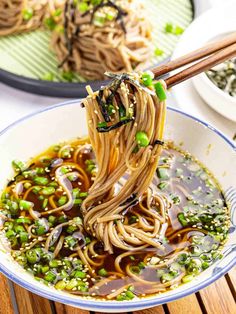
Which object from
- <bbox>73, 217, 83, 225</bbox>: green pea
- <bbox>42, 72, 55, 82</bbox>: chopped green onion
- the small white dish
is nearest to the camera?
<bbox>73, 217, 83, 225</bbox>: green pea

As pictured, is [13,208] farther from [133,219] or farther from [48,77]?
[48,77]

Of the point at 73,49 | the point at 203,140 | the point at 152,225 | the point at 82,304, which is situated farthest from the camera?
the point at 73,49

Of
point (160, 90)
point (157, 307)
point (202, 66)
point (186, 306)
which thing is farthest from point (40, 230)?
point (202, 66)

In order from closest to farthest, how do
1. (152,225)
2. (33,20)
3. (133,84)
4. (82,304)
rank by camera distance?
(82,304), (133,84), (152,225), (33,20)

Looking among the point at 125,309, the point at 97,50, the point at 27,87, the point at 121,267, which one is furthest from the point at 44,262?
the point at 97,50

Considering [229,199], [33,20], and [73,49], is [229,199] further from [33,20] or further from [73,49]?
[33,20]

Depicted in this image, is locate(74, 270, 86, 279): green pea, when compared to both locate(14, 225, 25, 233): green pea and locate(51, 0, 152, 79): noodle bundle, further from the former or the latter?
locate(51, 0, 152, 79): noodle bundle

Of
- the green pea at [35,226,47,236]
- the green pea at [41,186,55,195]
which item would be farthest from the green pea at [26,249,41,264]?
the green pea at [41,186,55,195]
